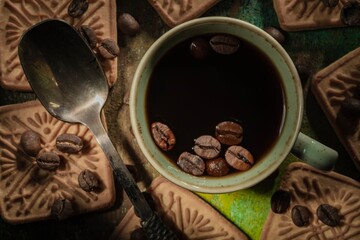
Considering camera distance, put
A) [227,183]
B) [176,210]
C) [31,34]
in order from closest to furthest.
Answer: [227,183]
[31,34]
[176,210]

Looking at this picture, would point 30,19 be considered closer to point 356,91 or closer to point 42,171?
point 42,171

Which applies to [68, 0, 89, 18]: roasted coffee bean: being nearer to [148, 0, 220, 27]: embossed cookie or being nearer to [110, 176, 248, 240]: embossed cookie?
[148, 0, 220, 27]: embossed cookie

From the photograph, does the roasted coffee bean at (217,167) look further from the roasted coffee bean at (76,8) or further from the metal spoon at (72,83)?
the roasted coffee bean at (76,8)

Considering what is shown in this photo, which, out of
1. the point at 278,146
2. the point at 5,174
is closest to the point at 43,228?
the point at 5,174

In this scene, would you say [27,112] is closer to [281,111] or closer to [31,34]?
[31,34]

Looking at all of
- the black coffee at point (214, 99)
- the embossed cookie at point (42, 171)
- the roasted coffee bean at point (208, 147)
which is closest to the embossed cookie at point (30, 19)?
the embossed cookie at point (42, 171)

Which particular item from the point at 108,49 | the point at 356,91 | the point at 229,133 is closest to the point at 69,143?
the point at 108,49
